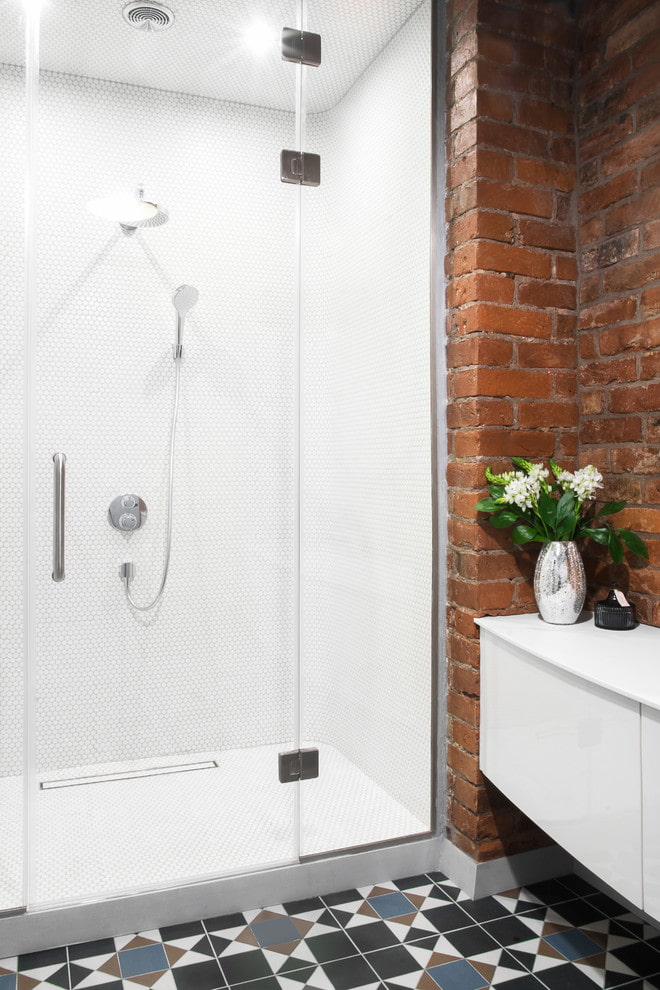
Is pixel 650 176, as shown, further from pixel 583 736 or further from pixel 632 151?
pixel 583 736

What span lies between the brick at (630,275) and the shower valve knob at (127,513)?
1.32 m

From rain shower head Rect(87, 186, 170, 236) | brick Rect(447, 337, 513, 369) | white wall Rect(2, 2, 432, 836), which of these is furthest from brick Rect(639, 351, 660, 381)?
rain shower head Rect(87, 186, 170, 236)

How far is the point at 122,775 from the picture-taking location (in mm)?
1804

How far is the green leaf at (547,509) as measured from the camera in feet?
5.65

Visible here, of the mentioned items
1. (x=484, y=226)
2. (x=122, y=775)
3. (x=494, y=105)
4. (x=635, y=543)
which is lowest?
(x=122, y=775)

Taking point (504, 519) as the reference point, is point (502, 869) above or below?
below

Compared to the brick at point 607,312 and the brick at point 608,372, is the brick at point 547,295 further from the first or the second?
the brick at point 608,372

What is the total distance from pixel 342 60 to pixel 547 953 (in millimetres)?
2231

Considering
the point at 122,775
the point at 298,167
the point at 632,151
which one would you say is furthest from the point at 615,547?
the point at 122,775

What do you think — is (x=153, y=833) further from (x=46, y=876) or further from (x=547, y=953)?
(x=547, y=953)

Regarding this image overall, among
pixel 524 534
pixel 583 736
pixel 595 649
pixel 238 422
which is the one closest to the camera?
pixel 583 736

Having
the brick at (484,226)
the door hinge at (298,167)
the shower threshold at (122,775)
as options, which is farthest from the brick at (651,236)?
the shower threshold at (122,775)

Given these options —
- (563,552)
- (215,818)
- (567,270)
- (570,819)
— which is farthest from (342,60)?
(215,818)

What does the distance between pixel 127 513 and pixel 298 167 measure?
0.99 m
